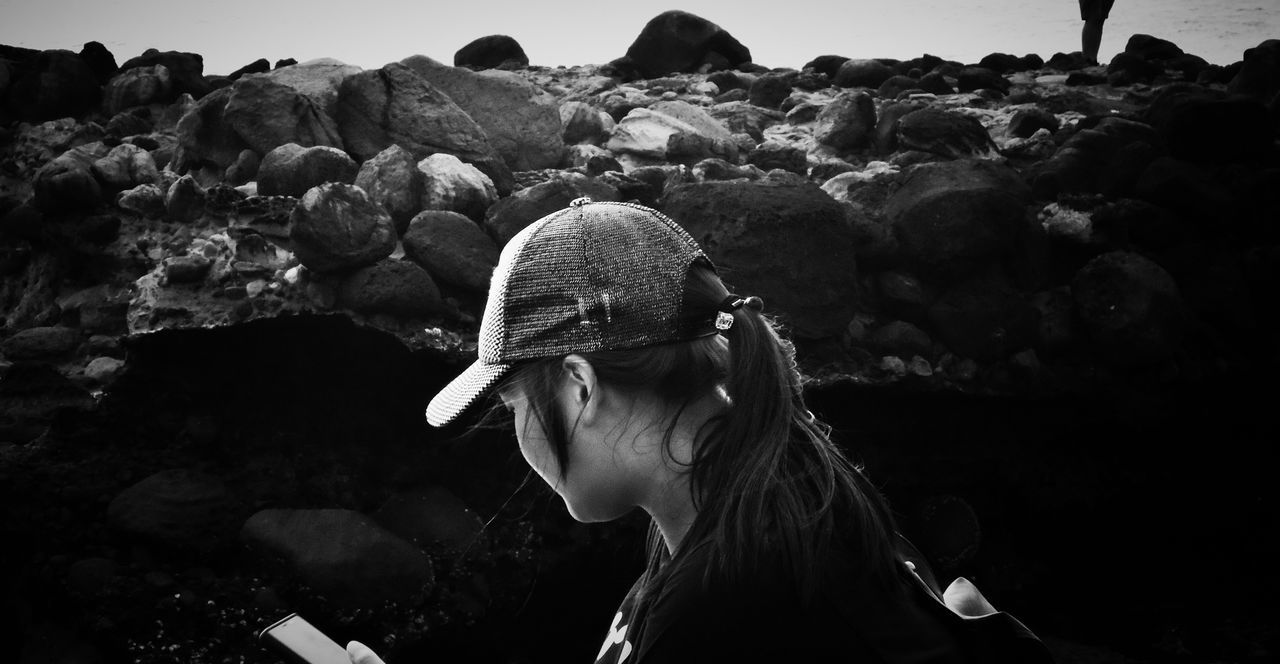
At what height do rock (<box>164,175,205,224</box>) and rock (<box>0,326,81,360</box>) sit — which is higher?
rock (<box>164,175,205,224</box>)

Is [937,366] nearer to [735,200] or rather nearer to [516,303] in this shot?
[735,200]

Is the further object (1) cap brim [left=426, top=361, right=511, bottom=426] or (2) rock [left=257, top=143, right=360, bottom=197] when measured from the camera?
(2) rock [left=257, top=143, right=360, bottom=197]

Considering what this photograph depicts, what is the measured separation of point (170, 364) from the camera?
390 centimetres

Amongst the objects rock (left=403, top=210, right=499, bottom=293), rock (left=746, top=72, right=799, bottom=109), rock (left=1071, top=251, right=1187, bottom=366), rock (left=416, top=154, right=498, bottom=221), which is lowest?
rock (left=1071, top=251, right=1187, bottom=366)

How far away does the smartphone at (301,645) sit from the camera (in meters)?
1.67

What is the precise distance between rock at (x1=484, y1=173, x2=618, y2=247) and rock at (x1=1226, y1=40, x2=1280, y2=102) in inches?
201

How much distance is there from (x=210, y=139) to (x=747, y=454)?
4.58 m

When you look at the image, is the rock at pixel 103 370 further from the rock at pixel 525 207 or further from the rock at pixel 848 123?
the rock at pixel 848 123

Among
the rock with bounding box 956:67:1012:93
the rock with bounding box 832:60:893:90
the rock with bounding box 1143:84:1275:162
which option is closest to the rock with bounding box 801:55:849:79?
the rock with bounding box 832:60:893:90

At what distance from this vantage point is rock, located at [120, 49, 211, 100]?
604cm

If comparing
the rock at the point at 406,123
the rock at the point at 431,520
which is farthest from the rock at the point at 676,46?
the rock at the point at 431,520

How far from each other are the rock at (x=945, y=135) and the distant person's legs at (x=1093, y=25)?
3.27 metres

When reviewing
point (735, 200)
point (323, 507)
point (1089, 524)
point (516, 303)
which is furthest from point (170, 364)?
point (1089, 524)

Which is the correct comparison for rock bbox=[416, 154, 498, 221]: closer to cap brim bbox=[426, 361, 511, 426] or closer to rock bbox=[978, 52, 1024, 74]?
cap brim bbox=[426, 361, 511, 426]
